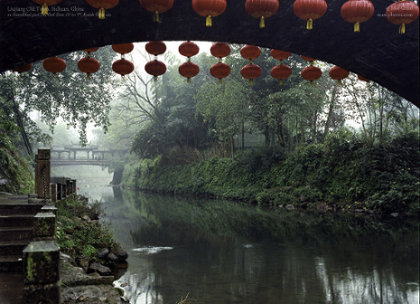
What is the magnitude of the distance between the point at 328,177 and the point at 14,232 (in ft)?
43.2

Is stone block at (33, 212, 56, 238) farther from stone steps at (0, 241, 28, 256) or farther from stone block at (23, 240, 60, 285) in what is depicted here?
stone steps at (0, 241, 28, 256)

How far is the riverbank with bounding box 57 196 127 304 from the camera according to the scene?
15.2 feet

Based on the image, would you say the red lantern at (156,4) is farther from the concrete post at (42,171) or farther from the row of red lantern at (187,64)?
the concrete post at (42,171)

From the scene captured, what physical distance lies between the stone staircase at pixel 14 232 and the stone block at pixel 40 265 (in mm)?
2687

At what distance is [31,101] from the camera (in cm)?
1460

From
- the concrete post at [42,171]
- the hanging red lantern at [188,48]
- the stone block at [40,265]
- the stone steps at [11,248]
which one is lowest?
the stone steps at [11,248]

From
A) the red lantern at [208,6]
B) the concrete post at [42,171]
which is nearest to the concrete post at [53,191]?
the concrete post at [42,171]

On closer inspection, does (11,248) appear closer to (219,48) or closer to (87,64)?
(87,64)

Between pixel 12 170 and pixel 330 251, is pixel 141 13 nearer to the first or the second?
pixel 330 251

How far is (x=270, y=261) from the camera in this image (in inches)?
313

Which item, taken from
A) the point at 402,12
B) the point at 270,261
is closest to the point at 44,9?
the point at 402,12

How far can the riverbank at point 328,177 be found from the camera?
516 inches

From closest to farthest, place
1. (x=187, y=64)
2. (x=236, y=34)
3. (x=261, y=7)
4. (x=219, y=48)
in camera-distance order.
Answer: (x=261, y=7) → (x=236, y=34) → (x=219, y=48) → (x=187, y=64)

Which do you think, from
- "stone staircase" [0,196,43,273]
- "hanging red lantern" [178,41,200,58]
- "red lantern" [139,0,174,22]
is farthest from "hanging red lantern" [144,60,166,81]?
"stone staircase" [0,196,43,273]
